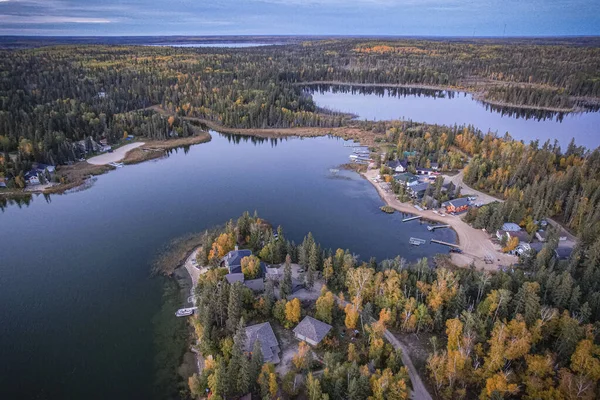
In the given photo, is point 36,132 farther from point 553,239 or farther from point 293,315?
point 553,239

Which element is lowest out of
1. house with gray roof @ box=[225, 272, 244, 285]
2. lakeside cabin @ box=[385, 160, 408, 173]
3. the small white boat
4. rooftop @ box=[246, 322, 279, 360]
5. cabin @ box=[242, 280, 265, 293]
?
the small white boat

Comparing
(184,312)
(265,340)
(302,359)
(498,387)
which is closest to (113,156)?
(184,312)

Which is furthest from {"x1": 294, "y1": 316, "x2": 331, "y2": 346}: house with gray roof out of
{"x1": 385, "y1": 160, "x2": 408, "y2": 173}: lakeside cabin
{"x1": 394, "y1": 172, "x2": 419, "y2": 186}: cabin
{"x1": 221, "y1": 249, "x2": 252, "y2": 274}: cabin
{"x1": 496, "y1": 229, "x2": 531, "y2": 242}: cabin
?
{"x1": 385, "y1": 160, "x2": 408, "y2": 173}: lakeside cabin

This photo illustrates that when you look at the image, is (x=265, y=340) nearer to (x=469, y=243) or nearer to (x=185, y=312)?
(x=185, y=312)

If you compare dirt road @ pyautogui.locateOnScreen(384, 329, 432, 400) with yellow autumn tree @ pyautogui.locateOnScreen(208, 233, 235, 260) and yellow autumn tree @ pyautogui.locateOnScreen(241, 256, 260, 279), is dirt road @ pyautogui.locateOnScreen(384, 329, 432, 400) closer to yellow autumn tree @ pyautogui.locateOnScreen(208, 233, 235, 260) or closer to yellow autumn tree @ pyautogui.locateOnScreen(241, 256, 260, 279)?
yellow autumn tree @ pyautogui.locateOnScreen(241, 256, 260, 279)

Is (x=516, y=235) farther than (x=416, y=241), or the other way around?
(x=416, y=241)
